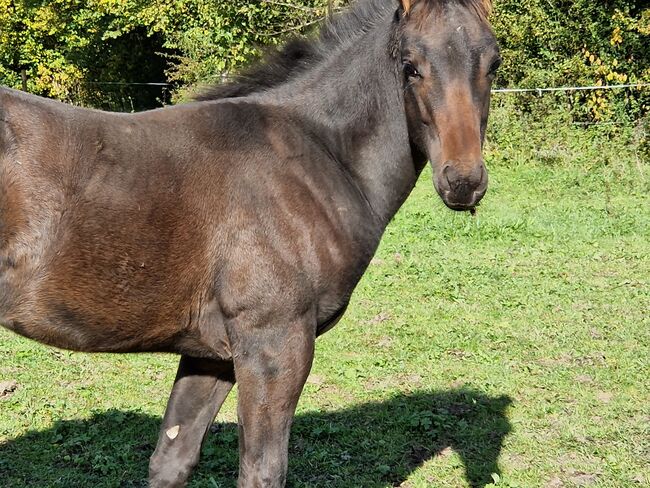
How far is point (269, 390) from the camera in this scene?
322 cm

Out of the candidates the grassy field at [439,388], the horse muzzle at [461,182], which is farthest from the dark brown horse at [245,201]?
the grassy field at [439,388]

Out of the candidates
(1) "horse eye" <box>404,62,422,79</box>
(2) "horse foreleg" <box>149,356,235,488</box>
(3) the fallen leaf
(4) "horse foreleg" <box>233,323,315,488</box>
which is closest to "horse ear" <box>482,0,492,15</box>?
(1) "horse eye" <box>404,62,422,79</box>

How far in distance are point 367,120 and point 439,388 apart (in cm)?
278

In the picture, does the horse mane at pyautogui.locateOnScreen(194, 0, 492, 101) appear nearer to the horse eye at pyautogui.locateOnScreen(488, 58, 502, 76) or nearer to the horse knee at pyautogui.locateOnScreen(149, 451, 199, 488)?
the horse eye at pyautogui.locateOnScreen(488, 58, 502, 76)

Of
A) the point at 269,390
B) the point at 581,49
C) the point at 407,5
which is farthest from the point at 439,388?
the point at 581,49

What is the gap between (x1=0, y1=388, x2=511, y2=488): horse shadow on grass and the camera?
4.55 metres

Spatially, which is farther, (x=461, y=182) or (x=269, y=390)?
(x=269, y=390)

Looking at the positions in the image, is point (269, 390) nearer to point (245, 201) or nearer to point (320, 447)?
point (245, 201)

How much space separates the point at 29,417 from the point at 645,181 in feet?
33.4

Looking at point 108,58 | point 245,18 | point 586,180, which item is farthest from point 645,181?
point 108,58

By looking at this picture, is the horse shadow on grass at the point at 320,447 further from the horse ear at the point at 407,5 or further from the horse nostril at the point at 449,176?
the horse ear at the point at 407,5

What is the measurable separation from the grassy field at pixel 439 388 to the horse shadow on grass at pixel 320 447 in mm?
13

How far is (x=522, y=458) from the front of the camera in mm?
4742

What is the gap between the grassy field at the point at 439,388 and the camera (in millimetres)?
4648
